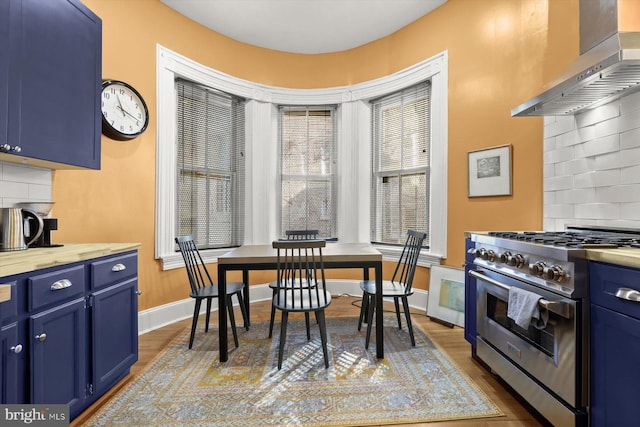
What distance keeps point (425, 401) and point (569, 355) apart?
0.81 metres

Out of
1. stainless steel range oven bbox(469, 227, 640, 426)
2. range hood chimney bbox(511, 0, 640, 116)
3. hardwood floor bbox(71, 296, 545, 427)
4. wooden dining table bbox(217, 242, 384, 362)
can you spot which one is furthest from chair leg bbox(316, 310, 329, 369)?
range hood chimney bbox(511, 0, 640, 116)

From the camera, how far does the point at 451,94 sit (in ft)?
10.4

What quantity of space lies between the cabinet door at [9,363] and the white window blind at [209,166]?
216 centimetres

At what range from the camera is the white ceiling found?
3137 mm

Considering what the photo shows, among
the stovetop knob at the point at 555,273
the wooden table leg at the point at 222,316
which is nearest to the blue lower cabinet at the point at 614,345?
the stovetop knob at the point at 555,273

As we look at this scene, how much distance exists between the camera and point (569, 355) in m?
1.39

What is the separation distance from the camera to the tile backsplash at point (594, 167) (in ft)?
5.97

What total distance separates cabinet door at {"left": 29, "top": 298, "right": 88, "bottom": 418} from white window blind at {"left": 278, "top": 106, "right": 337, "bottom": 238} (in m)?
2.62

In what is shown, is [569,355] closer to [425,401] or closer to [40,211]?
[425,401]

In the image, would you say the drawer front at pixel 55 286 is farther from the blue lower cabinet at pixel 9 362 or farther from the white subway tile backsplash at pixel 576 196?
the white subway tile backsplash at pixel 576 196

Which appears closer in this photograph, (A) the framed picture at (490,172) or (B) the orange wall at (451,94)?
A: (B) the orange wall at (451,94)

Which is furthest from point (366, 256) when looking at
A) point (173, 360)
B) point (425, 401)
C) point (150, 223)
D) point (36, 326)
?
point (150, 223)

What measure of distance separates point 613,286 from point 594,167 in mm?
1223

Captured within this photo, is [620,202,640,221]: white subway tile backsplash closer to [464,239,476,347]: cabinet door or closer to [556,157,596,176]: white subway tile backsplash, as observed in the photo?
[556,157,596,176]: white subway tile backsplash
